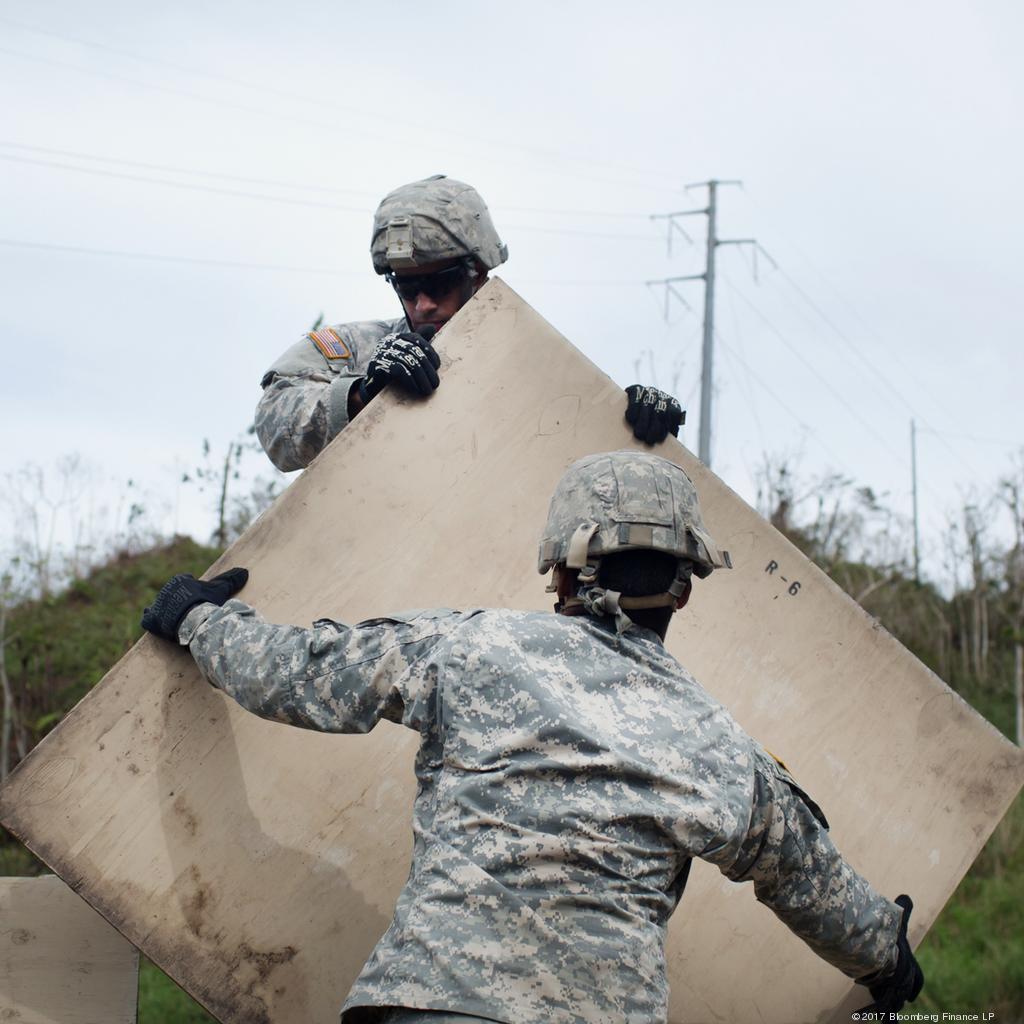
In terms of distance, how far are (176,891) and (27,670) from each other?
10416 millimetres

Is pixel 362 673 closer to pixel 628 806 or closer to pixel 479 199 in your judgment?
pixel 628 806

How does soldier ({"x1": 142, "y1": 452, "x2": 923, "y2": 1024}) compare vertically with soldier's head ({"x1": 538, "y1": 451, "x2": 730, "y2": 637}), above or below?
below

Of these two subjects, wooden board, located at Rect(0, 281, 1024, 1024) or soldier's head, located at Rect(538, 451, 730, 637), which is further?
wooden board, located at Rect(0, 281, 1024, 1024)

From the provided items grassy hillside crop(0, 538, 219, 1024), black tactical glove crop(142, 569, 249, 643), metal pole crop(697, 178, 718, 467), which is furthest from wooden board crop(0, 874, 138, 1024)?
metal pole crop(697, 178, 718, 467)

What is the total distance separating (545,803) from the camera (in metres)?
1.99

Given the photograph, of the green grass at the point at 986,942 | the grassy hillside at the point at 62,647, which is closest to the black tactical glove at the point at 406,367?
the green grass at the point at 986,942

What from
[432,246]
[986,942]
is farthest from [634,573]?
[986,942]

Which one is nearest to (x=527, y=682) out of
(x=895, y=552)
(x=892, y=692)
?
(x=892, y=692)

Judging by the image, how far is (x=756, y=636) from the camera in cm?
A: 314

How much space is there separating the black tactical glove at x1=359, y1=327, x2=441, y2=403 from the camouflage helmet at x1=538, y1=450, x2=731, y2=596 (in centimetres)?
72

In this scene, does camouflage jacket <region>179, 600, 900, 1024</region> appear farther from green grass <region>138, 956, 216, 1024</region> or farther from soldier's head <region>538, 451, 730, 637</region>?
green grass <region>138, 956, 216, 1024</region>

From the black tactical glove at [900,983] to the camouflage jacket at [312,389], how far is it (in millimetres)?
1841

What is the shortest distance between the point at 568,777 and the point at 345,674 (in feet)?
1.52

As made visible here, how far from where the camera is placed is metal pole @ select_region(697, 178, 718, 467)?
49.6 ft
